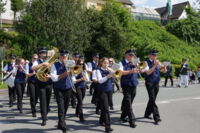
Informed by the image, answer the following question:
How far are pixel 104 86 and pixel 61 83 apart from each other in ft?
3.46

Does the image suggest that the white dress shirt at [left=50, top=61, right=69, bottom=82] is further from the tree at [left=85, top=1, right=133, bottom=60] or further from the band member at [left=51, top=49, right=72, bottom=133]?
the tree at [left=85, top=1, right=133, bottom=60]

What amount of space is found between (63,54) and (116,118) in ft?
9.51

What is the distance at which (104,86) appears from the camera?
283 inches

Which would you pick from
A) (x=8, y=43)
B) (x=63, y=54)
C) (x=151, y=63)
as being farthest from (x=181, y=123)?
(x=8, y=43)

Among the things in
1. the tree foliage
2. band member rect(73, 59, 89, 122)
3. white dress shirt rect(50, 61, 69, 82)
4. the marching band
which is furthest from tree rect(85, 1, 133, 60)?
white dress shirt rect(50, 61, 69, 82)

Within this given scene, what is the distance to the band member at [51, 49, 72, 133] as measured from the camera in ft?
22.6

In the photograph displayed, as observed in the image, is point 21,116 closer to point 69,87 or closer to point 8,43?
point 69,87

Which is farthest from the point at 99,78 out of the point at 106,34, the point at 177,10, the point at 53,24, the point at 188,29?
the point at 177,10

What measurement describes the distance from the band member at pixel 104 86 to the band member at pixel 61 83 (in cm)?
74

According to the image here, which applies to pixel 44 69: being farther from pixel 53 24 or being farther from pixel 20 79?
pixel 53 24

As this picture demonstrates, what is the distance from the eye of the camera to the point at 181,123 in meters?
8.10

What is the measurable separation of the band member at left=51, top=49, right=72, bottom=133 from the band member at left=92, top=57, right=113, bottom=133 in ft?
2.42

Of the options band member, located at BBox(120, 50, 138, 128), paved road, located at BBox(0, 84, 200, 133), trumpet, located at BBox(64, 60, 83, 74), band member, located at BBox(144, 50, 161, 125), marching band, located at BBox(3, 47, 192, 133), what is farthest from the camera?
band member, located at BBox(144, 50, 161, 125)

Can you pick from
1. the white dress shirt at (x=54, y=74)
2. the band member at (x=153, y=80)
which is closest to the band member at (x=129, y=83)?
the band member at (x=153, y=80)
